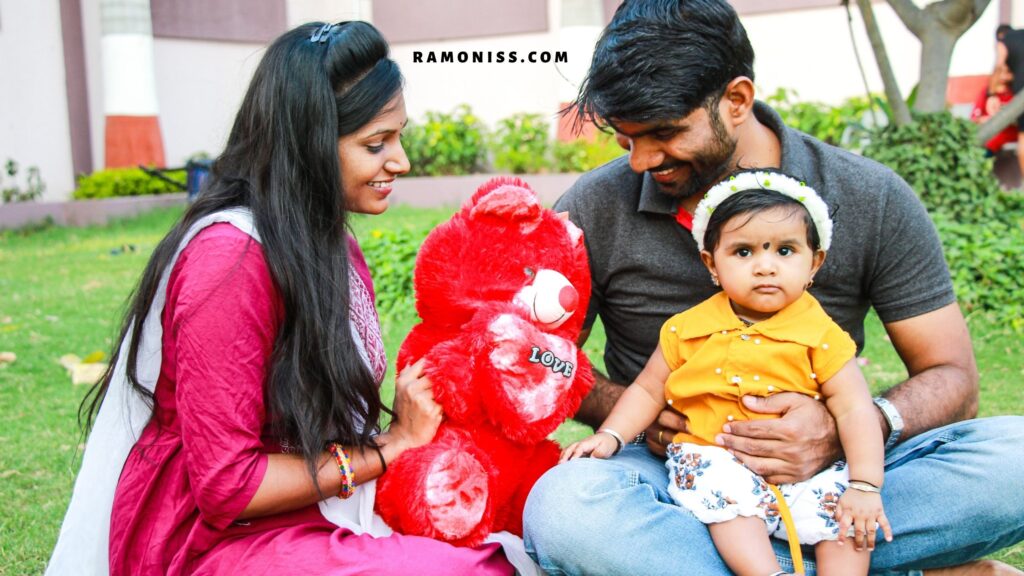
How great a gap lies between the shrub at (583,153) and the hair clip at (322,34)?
28.3ft

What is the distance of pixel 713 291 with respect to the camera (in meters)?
2.71

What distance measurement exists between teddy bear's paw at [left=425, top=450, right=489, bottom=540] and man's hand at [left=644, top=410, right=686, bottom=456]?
0.52 metres

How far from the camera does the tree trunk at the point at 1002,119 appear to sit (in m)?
6.66

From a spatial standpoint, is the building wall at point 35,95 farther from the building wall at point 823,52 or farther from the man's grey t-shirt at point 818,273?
the man's grey t-shirt at point 818,273

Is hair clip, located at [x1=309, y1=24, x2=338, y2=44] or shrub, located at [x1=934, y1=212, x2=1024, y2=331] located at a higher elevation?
hair clip, located at [x1=309, y1=24, x2=338, y2=44]

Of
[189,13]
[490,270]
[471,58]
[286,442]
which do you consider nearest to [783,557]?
[490,270]

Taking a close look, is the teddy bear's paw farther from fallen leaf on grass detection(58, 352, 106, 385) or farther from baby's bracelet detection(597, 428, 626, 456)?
fallen leaf on grass detection(58, 352, 106, 385)

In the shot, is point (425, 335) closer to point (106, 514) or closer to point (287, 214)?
point (287, 214)

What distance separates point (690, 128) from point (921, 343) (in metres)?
0.84

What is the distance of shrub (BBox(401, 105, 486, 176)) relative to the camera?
Result: 11.6m

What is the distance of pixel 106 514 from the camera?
2182 mm

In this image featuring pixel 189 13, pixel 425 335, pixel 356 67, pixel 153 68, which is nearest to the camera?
pixel 356 67

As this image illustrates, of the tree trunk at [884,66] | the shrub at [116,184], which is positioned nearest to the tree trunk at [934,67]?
the tree trunk at [884,66]

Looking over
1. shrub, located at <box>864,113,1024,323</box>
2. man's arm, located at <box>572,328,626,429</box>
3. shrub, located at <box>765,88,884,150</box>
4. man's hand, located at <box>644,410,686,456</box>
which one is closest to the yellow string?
man's hand, located at <box>644,410,686,456</box>
